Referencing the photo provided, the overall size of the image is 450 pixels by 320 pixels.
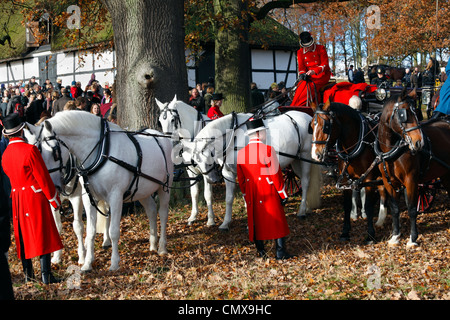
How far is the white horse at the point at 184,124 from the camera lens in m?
9.91

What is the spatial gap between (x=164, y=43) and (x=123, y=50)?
2.81 feet

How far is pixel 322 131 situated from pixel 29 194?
4.29 meters

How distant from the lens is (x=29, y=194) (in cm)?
661

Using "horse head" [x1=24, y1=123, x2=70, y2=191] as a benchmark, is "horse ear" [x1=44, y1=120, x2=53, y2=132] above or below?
above

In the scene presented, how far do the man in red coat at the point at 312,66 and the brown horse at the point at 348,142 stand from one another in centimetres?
225

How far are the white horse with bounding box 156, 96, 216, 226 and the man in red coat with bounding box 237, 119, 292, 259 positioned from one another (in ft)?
6.57

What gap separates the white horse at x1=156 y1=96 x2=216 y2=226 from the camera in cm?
991

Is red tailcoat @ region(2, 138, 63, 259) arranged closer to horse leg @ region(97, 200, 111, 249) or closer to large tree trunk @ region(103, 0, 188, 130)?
horse leg @ region(97, 200, 111, 249)

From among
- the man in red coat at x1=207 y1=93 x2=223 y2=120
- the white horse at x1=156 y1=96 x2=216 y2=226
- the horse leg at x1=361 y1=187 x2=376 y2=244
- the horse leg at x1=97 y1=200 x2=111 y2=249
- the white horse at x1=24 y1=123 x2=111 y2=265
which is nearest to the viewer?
the white horse at x1=24 y1=123 x2=111 y2=265

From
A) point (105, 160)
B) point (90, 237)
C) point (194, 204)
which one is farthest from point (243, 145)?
point (90, 237)

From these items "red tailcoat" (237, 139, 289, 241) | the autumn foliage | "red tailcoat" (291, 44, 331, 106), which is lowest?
the autumn foliage

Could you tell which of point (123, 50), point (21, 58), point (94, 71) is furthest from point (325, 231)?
point (21, 58)

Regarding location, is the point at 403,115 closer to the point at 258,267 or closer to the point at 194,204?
the point at 258,267

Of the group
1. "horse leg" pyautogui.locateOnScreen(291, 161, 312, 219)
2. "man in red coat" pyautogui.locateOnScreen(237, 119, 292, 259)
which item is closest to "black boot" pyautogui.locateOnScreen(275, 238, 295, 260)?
"man in red coat" pyautogui.locateOnScreen(237, 119, 292, 259)
